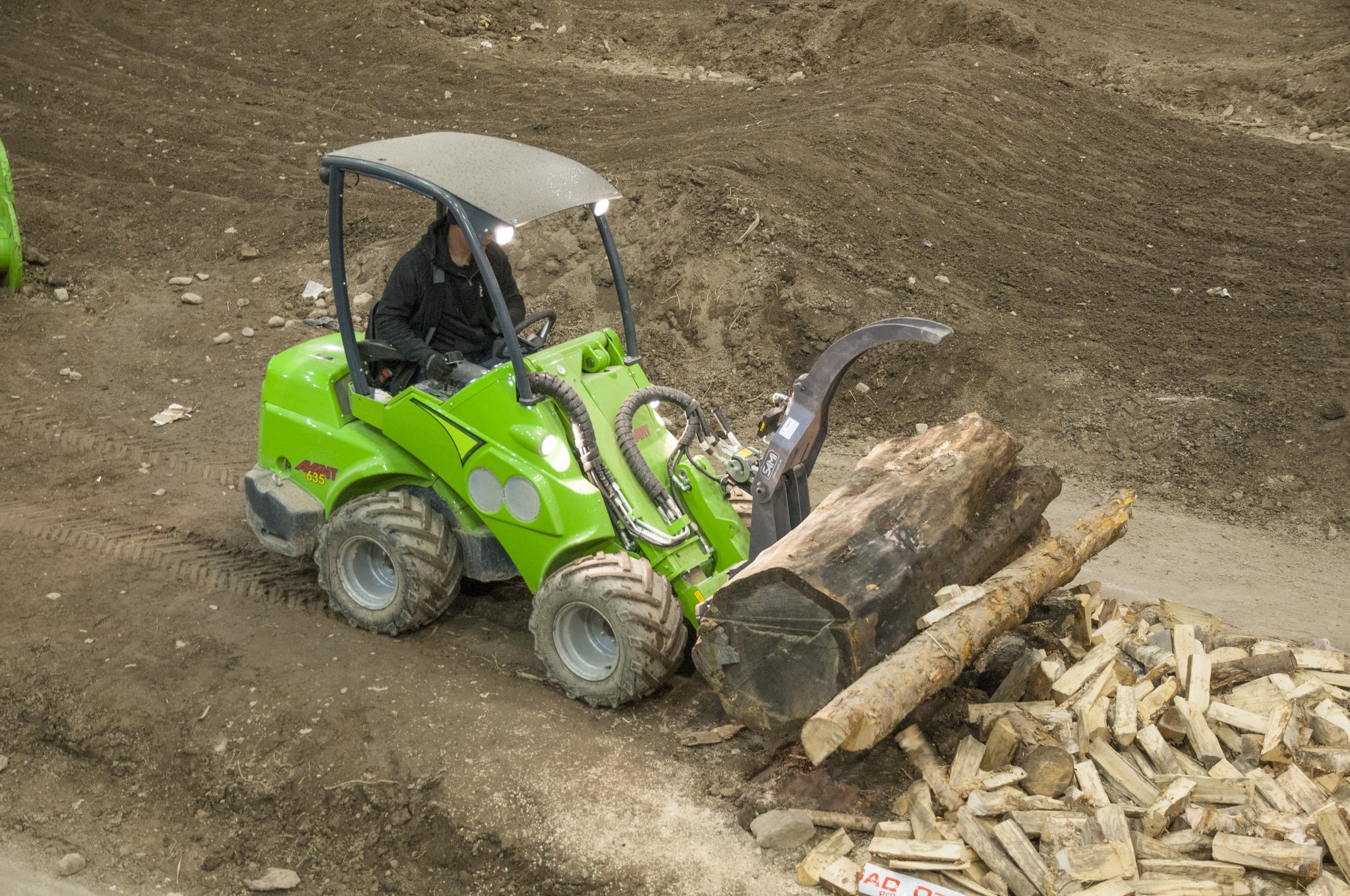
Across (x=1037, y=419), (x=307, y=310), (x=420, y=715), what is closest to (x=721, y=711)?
(x=420, y=715)

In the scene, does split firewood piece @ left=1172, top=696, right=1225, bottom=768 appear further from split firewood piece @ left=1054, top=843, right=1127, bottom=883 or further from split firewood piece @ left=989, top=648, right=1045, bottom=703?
split firewood piece @ left=1054, top=843, right=1127, bottom=883

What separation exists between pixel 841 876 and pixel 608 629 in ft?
5.66

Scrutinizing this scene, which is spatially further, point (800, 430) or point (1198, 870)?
point (800, 430)

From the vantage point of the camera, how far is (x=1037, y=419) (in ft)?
29.9

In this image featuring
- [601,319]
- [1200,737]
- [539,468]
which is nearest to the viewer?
[1200,737]

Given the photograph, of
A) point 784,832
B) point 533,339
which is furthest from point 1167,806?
point 533,339

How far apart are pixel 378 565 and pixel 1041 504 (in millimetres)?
3476

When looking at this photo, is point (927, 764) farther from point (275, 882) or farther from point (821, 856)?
point (275, 882)

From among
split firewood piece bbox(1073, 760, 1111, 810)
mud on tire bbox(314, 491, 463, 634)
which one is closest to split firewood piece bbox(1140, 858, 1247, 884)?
split firewood piece bbox(1073, 760, 1111, 810)

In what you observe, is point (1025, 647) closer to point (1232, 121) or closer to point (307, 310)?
point (307, 310)

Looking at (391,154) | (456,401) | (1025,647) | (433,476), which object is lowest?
(1025,647)

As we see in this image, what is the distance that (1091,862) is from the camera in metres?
4.23

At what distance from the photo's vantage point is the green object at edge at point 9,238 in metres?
10.4

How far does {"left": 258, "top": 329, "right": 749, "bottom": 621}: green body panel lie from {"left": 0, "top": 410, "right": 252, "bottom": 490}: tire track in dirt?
6.93 ft
